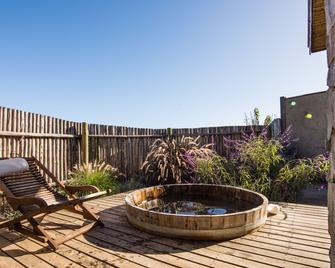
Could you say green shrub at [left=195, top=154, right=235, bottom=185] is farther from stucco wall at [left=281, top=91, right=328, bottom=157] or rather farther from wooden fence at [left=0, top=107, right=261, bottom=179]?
stucco wall at [left=281, top=91, right=328, bottom=157]

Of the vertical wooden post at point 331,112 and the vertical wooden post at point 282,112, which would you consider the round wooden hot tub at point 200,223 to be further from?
the vertical wooden post at point 282,112

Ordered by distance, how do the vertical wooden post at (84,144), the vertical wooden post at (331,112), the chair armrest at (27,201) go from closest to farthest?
the vertical wooden post at (331,112)
the chair armrest at (27,201)
the vertical wooden post at (84,144)

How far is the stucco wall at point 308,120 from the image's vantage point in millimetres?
6625

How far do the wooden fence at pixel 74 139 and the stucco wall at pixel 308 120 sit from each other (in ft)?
4.24

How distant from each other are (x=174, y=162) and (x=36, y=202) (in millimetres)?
3838

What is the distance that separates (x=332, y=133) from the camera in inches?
35.4

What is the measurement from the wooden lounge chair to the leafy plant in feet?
9.15

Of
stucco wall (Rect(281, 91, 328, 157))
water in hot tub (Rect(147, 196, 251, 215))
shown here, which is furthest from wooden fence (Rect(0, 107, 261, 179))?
water in hot tub (Rect(147, 196, 251, 215))

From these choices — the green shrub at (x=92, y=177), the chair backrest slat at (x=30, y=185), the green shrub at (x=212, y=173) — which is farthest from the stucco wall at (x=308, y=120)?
the chair backrest slat at (x=30, y=185)

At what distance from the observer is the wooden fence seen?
14.7 feet

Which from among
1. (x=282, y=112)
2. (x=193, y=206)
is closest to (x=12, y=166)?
(x=193, y=206)

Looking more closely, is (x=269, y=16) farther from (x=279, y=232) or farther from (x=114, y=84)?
(x=114, y=84)

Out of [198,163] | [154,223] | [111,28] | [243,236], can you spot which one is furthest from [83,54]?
[243,236]

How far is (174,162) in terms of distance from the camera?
6.07 meters
